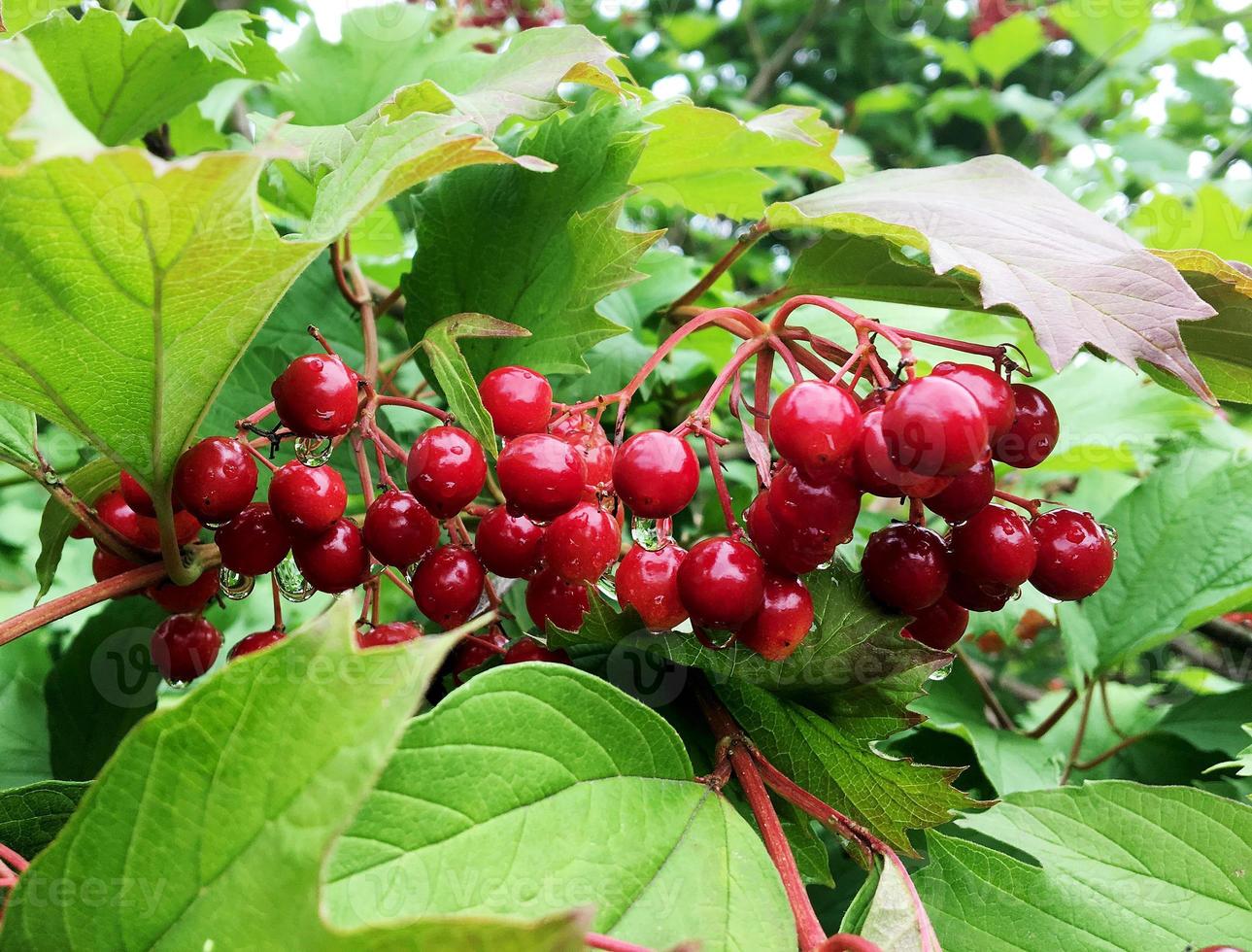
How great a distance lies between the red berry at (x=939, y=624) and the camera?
724 mm

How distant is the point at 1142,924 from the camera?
68 centimetres

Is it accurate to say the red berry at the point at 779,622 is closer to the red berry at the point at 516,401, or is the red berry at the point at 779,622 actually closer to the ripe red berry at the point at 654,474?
the ripe red berry at the point at 654,474

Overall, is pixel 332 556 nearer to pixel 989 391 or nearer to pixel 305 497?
pixel 305 497

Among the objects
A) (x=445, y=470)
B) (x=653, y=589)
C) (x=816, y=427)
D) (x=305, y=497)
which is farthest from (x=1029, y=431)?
(x=305, y=497)

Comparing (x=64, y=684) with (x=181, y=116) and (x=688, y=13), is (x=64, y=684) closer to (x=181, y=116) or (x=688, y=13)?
(x=181, y=116)

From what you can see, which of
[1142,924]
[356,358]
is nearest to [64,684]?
[356,358]

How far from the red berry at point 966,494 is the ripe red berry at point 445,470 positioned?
31 centimetres

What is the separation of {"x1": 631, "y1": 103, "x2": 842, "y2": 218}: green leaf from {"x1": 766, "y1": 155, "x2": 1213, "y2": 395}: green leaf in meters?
0.10

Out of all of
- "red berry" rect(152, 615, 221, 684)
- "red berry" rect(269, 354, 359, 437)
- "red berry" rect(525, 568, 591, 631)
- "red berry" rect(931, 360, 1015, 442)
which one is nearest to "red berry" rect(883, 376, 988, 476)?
"red berry" rect(931, 360, 1015, 442)

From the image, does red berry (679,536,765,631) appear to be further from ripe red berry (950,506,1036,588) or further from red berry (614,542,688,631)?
ripe red berry (950,506,1036,588)

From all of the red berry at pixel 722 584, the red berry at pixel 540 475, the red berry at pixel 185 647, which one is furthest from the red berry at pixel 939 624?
the red berry at pixel 185 647

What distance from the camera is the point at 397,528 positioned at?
27.5 inches

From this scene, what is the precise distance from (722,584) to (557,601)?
0.14m

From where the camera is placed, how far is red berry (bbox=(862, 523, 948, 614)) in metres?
0.66
